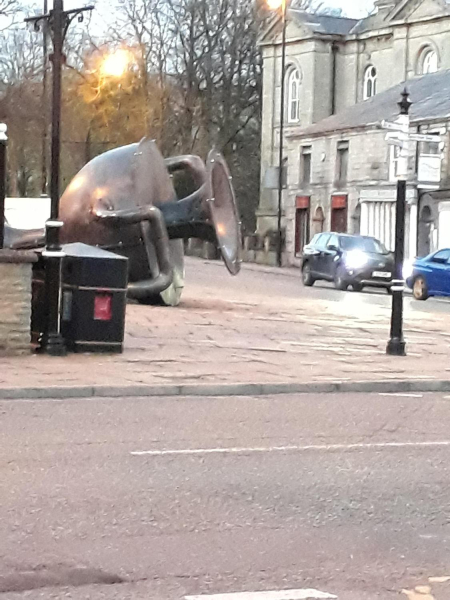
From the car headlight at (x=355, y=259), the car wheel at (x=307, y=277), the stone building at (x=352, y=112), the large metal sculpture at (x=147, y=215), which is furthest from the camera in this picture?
the stone building at (x=352, y=112)

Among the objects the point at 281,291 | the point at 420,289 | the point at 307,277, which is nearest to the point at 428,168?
the point at 420,289

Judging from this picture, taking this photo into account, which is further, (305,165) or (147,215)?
(305,165)

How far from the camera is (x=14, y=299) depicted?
15.1m

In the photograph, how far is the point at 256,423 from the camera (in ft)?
36.7

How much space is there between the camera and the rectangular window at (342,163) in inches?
2069

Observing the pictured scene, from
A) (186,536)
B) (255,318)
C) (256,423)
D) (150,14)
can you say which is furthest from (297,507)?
(150,14)

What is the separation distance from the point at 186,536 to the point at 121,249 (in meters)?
17.7

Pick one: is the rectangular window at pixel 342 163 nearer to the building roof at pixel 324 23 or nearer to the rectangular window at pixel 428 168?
the building roof at pixel 324 23

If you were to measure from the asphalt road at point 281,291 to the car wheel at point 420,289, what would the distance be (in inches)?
7.9

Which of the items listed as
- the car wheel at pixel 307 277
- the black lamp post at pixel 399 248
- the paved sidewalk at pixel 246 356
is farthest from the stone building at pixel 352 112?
the black lamp post at pixel 399 248

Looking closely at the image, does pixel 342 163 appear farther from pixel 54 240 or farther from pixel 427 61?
pixel 54 240

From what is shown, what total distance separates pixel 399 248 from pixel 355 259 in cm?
2038

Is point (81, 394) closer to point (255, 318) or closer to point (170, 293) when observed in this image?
point (255, 318)

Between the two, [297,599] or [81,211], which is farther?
[81,211]
